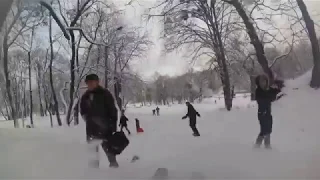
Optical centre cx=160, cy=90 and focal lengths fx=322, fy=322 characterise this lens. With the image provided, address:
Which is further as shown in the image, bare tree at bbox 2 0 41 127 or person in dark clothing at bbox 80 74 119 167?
bare tree at bbox 2 0 41 127

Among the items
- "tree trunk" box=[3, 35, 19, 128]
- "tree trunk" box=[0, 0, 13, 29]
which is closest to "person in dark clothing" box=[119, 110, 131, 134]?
"tree trunk" box=[3, 35, 19, 128]

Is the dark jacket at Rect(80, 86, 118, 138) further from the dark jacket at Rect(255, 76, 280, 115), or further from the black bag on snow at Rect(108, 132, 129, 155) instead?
the dark jacket at Rect(255, 76, 280, 115)

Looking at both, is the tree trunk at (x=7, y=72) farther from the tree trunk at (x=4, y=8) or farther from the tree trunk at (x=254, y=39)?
the tree trunk at (x=254, y=39)

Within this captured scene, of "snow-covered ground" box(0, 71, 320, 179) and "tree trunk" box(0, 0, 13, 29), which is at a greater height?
"tree trunk" box(0, 0, 13, 29)

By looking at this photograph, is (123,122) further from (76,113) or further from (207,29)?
(207,29)

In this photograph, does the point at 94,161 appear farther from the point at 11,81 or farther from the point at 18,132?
the point at 11,81

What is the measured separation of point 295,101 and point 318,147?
0.23 m

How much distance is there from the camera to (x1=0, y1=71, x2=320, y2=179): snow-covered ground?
1.47 meters

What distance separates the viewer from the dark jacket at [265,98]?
1479 mm

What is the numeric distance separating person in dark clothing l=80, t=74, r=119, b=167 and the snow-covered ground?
5 centimetres

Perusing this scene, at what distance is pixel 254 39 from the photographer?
4.87 ft

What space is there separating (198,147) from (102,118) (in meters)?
0.48

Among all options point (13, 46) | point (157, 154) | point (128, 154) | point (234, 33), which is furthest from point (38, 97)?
point (234, 33)

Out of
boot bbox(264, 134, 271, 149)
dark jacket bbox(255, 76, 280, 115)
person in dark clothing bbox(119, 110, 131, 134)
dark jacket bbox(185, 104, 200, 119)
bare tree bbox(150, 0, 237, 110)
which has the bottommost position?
boot bbox(264, 134, 271, 149)
